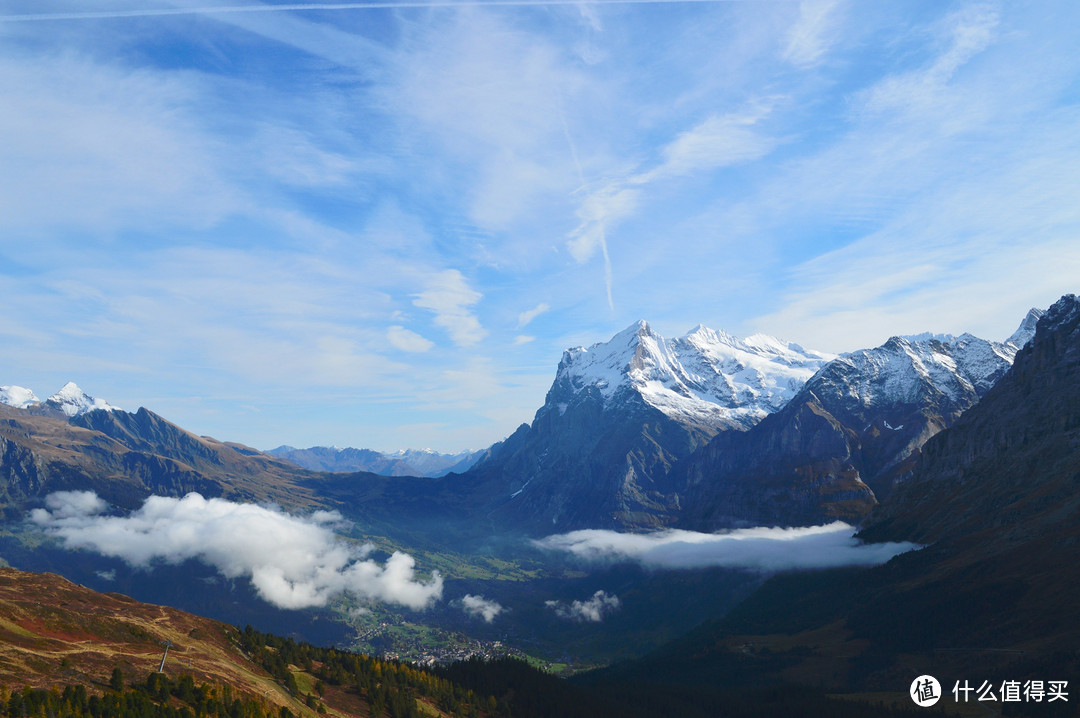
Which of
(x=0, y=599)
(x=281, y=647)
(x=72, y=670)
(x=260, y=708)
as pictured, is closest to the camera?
(x=72, y=670)

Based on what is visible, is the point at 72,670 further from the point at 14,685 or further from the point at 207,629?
the point at 207,629

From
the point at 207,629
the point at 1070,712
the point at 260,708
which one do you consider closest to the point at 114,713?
the point at 260,708

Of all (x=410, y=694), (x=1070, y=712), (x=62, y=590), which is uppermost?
(x=62, y=590)

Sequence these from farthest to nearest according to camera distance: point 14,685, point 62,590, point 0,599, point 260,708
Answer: point 62,590, point 0,599, point 260,708, point 14,685

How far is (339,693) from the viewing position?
18500cm

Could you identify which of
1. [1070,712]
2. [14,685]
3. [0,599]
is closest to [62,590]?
[0,599]

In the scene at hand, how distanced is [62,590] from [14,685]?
8138cm

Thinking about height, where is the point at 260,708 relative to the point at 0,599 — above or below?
below

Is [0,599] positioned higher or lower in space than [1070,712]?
higher

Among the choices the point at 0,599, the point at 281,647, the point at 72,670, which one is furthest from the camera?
the point at 281,647

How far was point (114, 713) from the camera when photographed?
110688 millimetres

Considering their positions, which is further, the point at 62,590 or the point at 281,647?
the point at 281,647

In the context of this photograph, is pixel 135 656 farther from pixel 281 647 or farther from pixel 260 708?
pixel 281 647

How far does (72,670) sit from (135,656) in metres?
18.9
